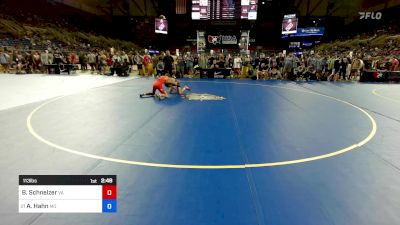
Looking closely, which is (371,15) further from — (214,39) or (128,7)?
(128,7)

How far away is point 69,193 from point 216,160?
229 centimetres

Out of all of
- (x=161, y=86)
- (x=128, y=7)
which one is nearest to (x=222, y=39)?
(x=128, y=7)

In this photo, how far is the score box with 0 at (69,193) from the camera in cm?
246

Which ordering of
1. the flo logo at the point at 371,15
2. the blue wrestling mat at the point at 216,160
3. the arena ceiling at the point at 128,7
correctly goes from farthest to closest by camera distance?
the arena ceiling at the point at 128,7
the flo logo at the point at 371,15
the blue wrestling mat at the point at 216,160

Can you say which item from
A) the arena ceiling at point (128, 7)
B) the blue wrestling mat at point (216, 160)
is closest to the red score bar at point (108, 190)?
the blue wrestling mat at point (216, 160)

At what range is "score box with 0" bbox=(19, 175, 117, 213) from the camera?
2465mm

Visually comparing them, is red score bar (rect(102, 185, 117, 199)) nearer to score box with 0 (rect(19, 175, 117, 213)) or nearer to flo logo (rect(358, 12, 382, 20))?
score box with 0 (rect(19, 175, 117, 213))

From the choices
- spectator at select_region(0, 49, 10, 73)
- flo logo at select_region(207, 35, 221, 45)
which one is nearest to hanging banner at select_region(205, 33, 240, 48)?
flo logo at select_region(207, 35, 221, 45)

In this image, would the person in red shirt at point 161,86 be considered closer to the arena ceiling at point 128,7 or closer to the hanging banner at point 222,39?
the hanging banner at point 222,39

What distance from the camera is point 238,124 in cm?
616

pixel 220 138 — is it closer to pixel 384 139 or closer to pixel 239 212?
pixel 239 212

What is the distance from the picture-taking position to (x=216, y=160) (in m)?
4.14

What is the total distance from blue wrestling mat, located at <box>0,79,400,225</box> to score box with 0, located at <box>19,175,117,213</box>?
28 centimetres

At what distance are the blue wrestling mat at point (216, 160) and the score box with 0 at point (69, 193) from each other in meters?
0.28
